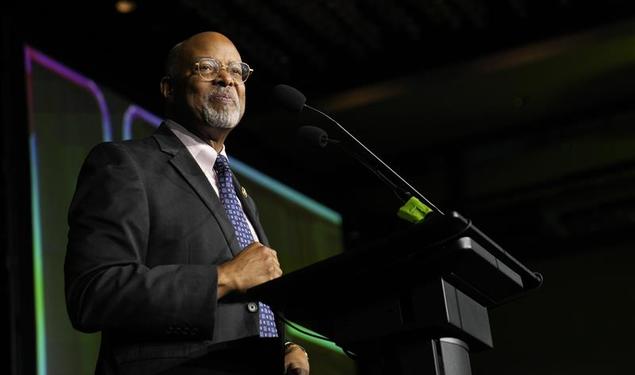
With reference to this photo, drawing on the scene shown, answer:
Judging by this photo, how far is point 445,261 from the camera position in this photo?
1.48 metres

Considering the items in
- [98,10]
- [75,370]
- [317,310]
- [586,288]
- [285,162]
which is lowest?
[317,310]

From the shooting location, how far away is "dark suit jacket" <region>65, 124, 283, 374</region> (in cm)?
159

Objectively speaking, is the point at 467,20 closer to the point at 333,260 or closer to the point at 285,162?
the point at 285,162

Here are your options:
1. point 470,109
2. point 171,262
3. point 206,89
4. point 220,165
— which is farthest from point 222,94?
point 470,109

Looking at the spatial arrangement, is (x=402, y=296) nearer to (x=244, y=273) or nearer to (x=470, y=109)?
(x=244, y=273)

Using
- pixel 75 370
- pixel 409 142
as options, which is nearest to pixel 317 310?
pixel 75 370

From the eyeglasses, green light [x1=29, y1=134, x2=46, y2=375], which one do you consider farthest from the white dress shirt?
green light [x1=29, y1=134, x2=46, y2=375]

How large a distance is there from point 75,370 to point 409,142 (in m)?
3.34

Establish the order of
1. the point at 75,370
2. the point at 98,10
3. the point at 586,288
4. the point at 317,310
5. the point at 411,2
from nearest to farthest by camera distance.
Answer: the point at 317,310, the point at 75,370, the point at 98,10, the point at 411,2, the point at 586,288

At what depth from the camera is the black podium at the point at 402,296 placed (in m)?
1.45

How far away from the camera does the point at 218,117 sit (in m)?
1.98

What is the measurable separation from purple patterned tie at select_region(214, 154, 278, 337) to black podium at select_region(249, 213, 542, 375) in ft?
0.70

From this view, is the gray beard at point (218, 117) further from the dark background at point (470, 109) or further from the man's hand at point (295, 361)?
the dark background at point (470, 109)

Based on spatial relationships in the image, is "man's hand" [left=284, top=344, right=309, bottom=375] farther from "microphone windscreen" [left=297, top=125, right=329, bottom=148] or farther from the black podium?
"microphone windscreen" [left=297, top=125, right=329, bottom=148]
